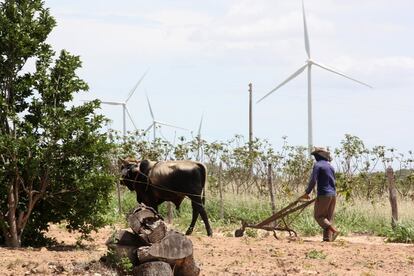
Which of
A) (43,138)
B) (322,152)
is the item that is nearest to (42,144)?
(43,138)

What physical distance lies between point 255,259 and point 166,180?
4310mm

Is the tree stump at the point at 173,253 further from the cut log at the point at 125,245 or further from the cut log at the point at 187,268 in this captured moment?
the cut log at the point at 125,245

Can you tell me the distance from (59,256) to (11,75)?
2980 mm

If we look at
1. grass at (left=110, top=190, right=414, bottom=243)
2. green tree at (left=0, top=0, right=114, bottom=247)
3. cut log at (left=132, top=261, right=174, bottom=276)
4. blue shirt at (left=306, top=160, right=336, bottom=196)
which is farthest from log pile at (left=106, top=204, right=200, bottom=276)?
grass at (left=110, top=190, right=414, bottom=243)

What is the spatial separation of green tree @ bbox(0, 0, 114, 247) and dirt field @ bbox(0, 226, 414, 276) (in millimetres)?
620

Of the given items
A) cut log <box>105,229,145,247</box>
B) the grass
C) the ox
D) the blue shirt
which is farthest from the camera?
the grass

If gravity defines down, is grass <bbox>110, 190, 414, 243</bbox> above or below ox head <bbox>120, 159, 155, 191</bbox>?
below

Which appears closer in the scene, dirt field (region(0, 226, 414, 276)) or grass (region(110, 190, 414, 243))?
dirt field (region(0, 226, 414, 276))

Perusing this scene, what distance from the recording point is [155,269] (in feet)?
31.4

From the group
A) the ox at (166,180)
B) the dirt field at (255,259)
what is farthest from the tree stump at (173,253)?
the ox at (166,180)

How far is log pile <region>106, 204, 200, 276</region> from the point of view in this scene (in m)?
9.66

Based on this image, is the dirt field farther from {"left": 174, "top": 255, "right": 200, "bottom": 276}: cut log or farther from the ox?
the ox

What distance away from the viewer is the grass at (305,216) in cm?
1650

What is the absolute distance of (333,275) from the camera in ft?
34.2
